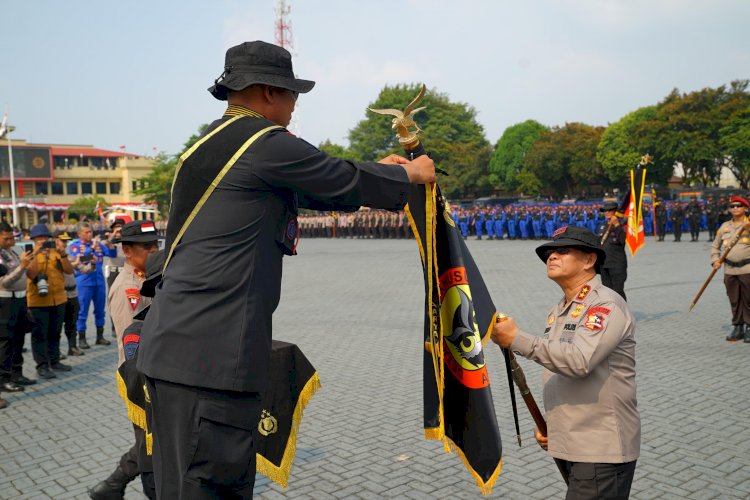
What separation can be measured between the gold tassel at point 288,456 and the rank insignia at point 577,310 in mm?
1345

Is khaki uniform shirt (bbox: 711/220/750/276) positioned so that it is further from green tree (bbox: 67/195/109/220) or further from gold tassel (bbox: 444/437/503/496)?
green tree (bbox: 67/195/109/220)

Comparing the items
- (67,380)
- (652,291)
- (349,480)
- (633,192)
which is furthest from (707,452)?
(652,291)

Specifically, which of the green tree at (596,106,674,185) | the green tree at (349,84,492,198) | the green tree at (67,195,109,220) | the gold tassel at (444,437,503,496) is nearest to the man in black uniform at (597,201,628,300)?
the gold tassel at (444,437,503,496)

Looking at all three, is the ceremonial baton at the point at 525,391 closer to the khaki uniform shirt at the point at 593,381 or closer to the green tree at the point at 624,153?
the khaki uniform shirt at the point at 593,381

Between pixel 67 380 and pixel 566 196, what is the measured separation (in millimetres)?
51325

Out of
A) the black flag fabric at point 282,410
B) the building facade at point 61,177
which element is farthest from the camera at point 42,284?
the building facade at point 61,177

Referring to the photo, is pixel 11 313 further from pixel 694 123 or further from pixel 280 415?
pixel 694 123

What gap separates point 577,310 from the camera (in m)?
3.20

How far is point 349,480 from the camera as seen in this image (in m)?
4.87

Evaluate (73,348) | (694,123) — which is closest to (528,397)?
(73,348)

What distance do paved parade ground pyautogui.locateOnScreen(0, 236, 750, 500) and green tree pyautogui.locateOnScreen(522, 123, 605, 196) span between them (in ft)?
135

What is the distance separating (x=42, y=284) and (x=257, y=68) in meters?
7.60

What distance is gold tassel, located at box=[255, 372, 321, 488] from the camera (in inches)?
130

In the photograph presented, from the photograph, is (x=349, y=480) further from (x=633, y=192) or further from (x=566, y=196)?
(x=566, y=196)
